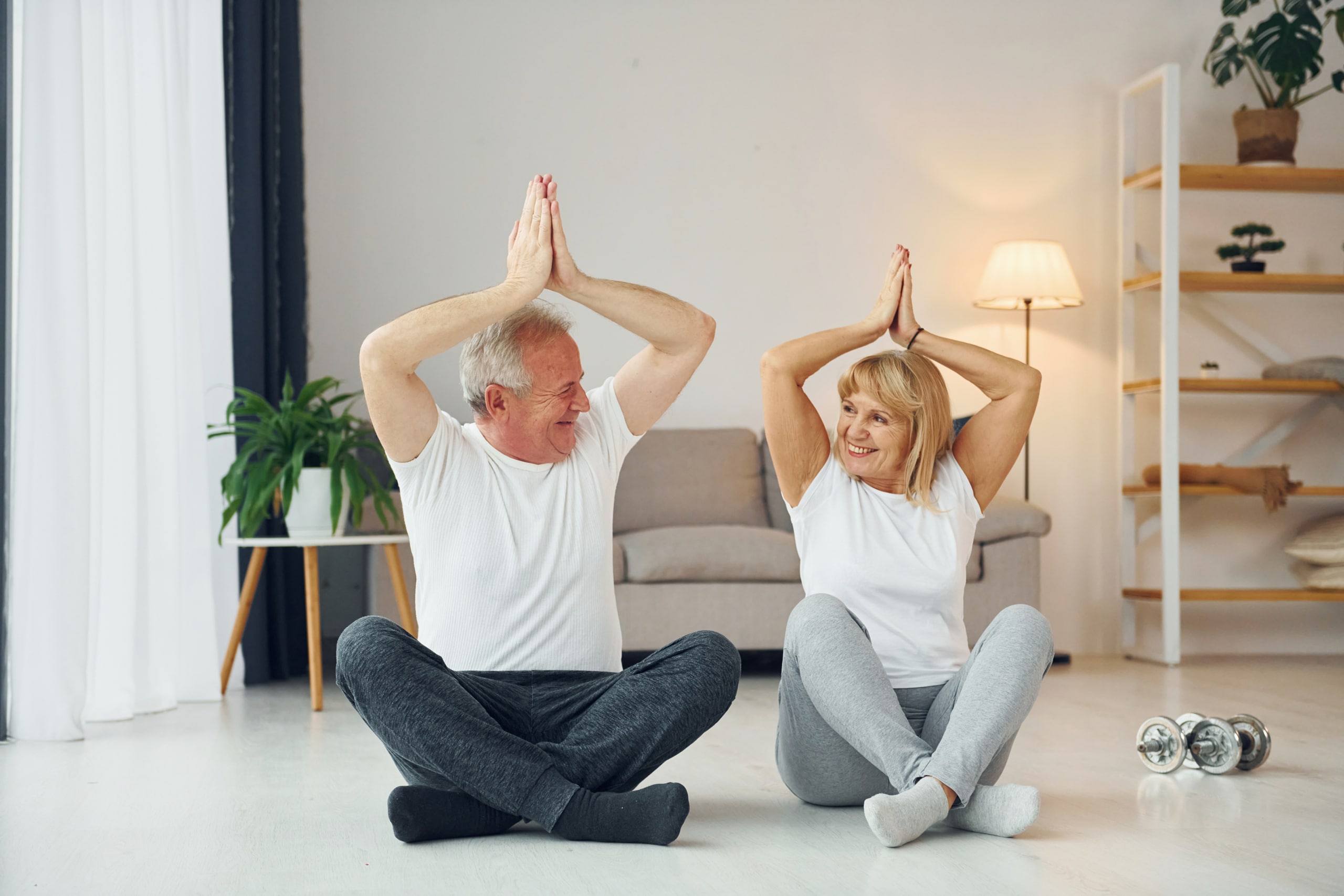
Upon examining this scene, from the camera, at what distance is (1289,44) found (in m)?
4.06

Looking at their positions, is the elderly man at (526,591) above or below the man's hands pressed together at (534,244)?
below

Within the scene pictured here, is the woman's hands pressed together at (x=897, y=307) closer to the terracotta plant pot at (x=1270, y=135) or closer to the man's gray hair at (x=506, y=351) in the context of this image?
the man's gray hair at (x=506, y=351)

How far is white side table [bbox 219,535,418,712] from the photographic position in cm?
306

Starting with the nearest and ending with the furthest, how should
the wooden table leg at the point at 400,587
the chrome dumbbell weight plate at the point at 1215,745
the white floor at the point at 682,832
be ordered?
the white floor at the point at 682,832 < the chrome dumbbell weight plate at the point at 1215,745 < the wooden table leg at the point at 400,587

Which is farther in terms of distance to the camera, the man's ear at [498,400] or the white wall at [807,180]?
the white wall at [807,180]

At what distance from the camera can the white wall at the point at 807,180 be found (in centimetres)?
422

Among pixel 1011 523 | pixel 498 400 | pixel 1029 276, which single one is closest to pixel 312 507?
pixel 498 400

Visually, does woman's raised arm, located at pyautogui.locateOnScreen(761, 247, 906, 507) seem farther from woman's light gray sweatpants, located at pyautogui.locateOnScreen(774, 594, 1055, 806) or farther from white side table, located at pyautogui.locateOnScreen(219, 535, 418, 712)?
white side table, located at pyautogui.locateOnScreen(219, 535, 418, 712)

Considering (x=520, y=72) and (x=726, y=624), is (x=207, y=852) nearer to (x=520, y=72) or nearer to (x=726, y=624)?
(x=726, y=624)

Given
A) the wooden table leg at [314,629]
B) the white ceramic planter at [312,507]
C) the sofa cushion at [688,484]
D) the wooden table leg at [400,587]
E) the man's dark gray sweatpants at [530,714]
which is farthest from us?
the sofa cushion at [688,484]

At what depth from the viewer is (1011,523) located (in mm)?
3748

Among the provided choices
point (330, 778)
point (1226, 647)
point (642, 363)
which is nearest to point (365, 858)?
point (330, 778)

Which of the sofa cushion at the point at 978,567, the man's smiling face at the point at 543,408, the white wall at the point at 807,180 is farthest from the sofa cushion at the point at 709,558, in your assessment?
the man's smiling face at the point at 543,408

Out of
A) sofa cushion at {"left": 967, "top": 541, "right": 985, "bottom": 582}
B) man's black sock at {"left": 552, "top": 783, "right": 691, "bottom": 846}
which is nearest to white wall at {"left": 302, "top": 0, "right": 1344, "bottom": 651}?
sofa cushion at {"left": 967, "top": 541, "right": 985, "bottom": 582}
